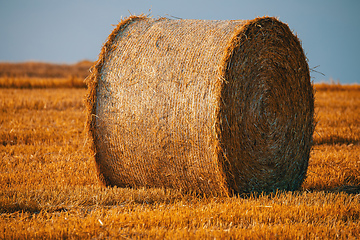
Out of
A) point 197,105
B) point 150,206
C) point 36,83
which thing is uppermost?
point 36,83

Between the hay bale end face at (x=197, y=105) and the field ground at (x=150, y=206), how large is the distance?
32 cm

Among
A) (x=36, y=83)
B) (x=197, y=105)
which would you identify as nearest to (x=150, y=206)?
(x=197, y=105)

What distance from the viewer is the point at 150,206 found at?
4668 millimetres

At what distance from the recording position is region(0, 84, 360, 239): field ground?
3.74 m

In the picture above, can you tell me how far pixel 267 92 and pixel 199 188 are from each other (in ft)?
5.28

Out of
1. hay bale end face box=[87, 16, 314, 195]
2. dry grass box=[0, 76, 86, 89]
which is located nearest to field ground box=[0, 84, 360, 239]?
hay bale end face box=[87, 16, 314, 195]

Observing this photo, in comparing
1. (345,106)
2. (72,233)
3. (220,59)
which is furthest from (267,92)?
(345,106)

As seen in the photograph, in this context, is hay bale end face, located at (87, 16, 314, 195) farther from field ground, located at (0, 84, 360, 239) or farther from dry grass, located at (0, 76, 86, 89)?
dry grass, located at (0, 76, 86, 89)

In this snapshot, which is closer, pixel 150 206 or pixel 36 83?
pixel 150 206

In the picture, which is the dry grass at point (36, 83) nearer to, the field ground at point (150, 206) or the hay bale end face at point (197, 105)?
the field ground at point (150, 206)

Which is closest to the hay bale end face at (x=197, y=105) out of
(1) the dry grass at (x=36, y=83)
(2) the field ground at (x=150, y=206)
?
(2) the field ground at (x=150, y=206)

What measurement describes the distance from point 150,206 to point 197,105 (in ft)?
4.28

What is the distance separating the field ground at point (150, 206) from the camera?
3.74 m

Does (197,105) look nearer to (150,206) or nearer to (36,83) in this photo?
(150,206)
